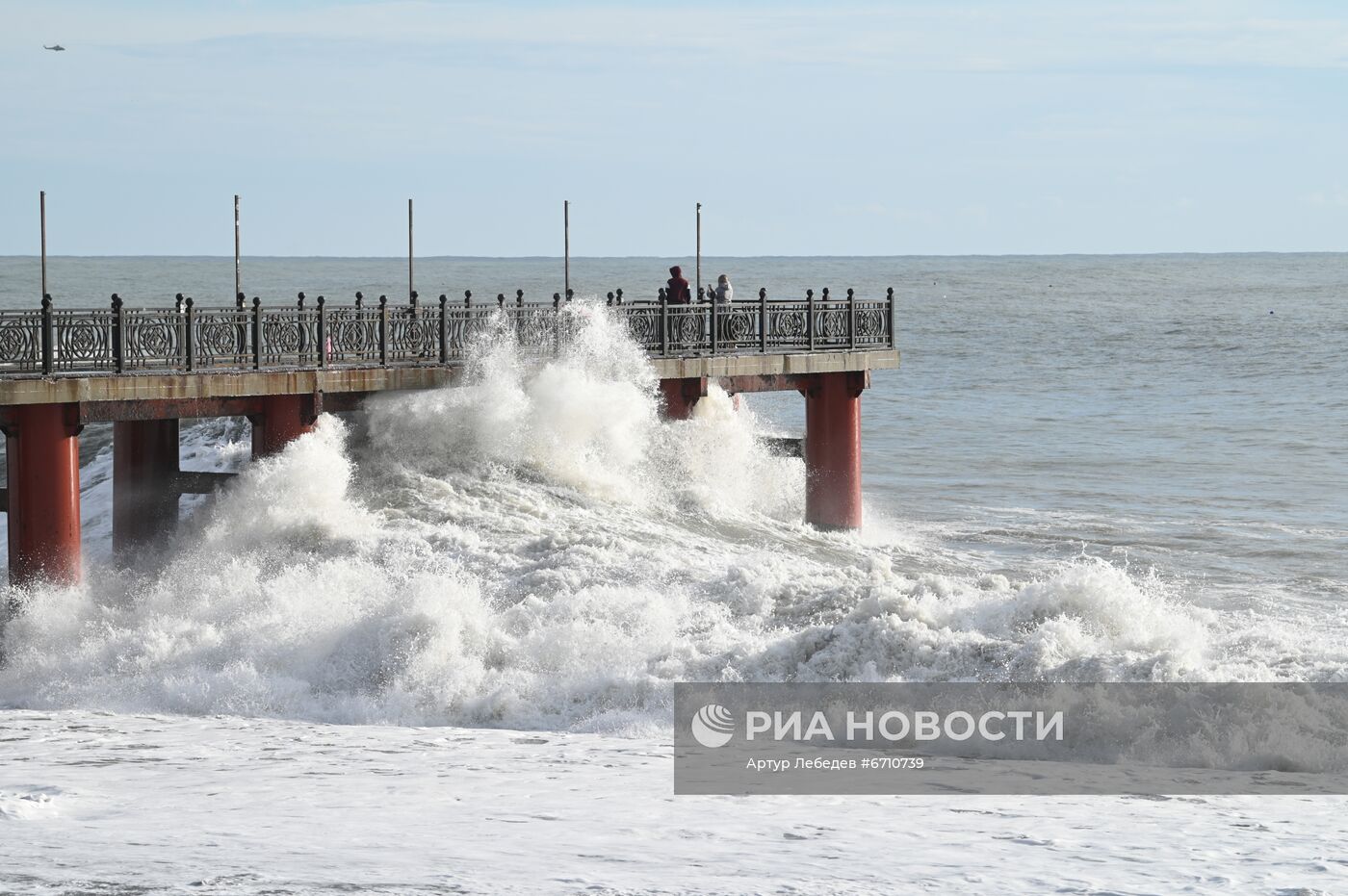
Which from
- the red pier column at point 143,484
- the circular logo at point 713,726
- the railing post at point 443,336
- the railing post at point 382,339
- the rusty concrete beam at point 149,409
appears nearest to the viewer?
the circular logo at point 713,726

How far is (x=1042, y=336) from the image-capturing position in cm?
9256

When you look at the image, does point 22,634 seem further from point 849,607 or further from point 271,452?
point 849,607

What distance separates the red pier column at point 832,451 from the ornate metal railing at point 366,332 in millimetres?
624

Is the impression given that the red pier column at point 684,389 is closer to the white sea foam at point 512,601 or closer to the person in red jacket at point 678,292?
the white sea foam at point 512,601

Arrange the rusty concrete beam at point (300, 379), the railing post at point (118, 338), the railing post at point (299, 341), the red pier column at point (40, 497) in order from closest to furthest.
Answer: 1. the rusty concrete beam at point (300, 379)
2. the red pier column at point (40, 497)
3. the railing post at point (118, 338)
4. the railing post at point (299, 341)

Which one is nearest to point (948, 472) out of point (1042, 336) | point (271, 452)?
point (271, 452)

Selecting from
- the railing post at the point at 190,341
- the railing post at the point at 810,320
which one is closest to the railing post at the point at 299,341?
the railing post at the point at 190,341

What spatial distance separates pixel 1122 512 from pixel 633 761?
20839mm

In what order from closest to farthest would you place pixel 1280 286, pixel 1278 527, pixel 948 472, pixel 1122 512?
1. pixel 1278 527
2. pixel 1122 512
3. pixel 948 472
4. pixel 1280 286

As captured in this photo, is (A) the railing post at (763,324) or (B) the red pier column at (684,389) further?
(A) the railing post at (763,324)

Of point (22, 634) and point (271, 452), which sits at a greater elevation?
point (271, 452)

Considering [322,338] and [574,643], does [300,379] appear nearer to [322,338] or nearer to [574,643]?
[322,338]

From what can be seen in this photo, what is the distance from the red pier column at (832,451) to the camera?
1139 inches

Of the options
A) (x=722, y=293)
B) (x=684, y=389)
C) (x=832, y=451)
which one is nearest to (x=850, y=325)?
(x=832, y=451)
